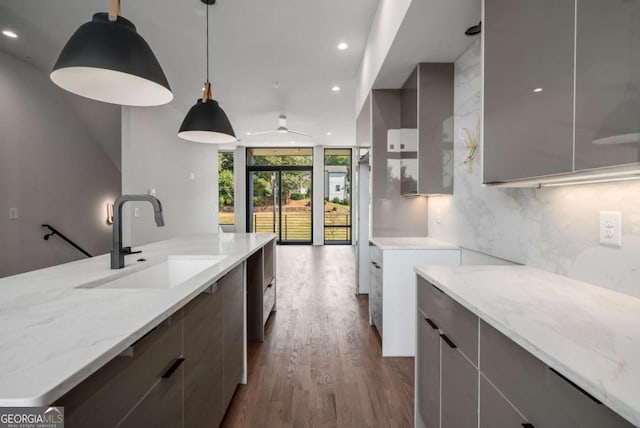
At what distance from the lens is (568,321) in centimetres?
88

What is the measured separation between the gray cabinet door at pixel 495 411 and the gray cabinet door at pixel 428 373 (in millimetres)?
374

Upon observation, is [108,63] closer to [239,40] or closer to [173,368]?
[173,368]

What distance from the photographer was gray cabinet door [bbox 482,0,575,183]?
0.95 m

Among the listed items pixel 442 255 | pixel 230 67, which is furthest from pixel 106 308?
pixel 230 67

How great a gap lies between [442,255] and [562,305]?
1.41m

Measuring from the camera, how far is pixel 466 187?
7.64 feet

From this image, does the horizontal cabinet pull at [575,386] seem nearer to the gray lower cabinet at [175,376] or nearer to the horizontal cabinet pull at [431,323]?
the horizontal cabinet pull at [431,323]

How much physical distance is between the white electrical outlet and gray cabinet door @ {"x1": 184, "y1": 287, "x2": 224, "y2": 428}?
1603 mm

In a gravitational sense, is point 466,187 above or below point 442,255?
above

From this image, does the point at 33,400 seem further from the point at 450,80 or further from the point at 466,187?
the point at 450,80

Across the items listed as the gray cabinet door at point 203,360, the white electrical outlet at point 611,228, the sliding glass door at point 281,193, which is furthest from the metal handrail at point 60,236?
the white electrical outlet at point 611,228

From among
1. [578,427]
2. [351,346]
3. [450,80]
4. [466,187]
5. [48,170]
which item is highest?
[450,80]

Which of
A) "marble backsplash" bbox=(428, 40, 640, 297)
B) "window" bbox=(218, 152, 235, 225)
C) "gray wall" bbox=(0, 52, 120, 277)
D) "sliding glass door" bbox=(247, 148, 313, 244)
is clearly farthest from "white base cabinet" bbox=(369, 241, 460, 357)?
"window" bbox=(218, 152, 235, 225)

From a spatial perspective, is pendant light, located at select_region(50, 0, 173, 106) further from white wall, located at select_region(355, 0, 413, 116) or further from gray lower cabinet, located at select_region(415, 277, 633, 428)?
gray lower cabinet, located at select_region(415, 277, 633, 428)
